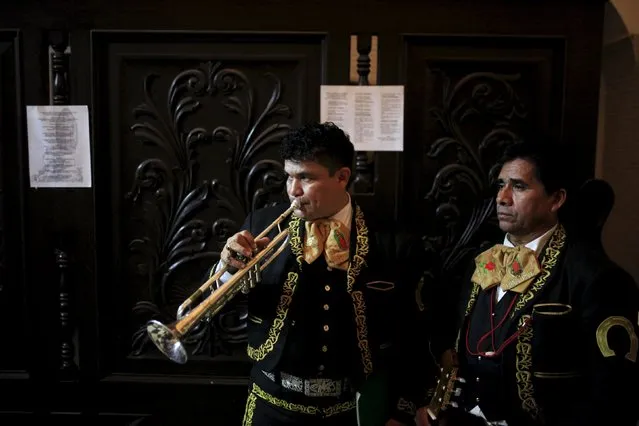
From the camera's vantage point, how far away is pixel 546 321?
4.04 feet

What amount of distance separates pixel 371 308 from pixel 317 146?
441mm

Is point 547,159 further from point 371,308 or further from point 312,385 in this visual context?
point 312,385

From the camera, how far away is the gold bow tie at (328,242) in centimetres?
133

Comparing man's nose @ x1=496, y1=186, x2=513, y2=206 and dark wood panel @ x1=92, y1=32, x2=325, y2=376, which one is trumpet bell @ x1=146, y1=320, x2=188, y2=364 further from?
man's nose @ x1=496, y1=186, x2=513, y2=206

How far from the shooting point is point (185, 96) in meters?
1.71

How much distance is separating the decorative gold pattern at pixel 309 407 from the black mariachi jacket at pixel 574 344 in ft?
1.33

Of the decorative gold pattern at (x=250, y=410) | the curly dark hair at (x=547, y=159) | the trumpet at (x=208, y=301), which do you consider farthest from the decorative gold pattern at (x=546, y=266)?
the decorative gold pattern at (x=250, y=410)

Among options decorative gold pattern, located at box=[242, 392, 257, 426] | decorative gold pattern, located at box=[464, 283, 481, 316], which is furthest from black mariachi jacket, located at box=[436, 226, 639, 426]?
decorative gold pattern, located at box=[242, 392, 257, 426]

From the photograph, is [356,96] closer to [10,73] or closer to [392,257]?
[392,257]

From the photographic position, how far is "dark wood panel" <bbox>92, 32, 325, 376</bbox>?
1682mm

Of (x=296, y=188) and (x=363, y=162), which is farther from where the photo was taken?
(x=363, y=162)

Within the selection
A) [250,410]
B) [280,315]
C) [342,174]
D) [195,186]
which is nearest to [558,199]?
[342,174]

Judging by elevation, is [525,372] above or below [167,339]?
below

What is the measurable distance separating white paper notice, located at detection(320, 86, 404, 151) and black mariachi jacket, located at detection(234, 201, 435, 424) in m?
0.35
